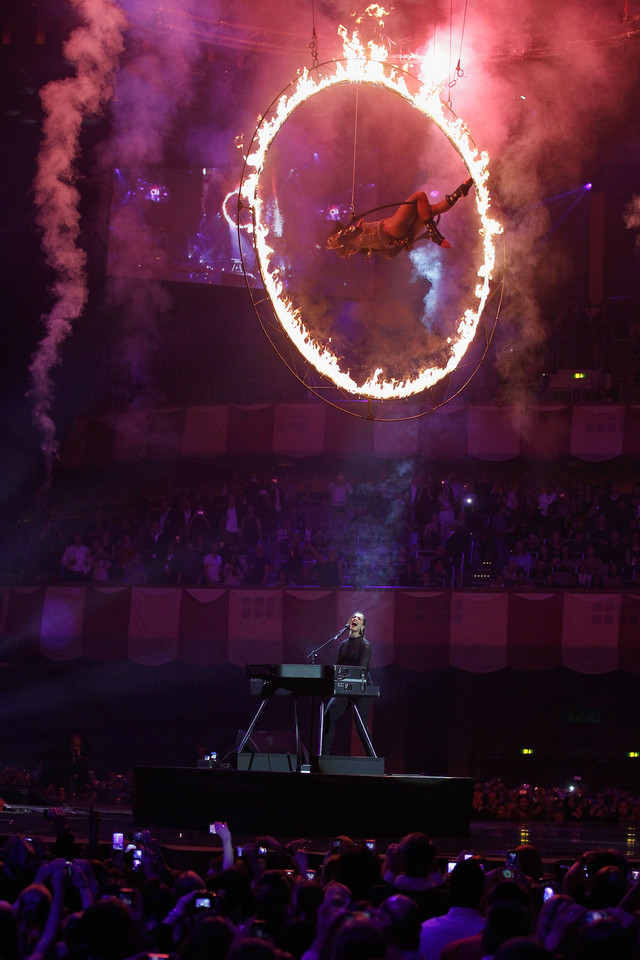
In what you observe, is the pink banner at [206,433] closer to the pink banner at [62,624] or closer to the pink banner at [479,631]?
the pink banner at [62,624]

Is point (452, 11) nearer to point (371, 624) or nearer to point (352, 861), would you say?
point (371, 624)

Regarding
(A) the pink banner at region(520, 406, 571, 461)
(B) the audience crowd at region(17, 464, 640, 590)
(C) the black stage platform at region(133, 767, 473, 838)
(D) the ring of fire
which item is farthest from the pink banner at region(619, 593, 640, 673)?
(C) the black stage platform at region(133, 767, 473, 838)

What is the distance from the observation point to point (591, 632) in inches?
853

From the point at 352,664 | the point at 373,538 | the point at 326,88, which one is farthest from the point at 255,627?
the point at 326,88

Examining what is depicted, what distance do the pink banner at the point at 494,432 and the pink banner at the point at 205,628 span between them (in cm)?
618

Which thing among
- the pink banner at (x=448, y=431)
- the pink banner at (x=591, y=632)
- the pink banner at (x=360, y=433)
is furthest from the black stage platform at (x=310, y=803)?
the pink banner at (x=448, y=431)

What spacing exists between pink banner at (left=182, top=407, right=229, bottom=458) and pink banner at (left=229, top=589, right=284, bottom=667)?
3660 mm

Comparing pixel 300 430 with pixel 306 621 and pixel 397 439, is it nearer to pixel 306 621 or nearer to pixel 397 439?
pixel 397 439

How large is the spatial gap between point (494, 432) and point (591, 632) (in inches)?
189

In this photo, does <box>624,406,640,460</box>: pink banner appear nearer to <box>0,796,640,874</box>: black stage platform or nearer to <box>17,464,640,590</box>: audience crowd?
<box>17,464,640,590</box>: audience crowd

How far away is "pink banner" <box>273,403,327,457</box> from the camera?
2464 centimetres

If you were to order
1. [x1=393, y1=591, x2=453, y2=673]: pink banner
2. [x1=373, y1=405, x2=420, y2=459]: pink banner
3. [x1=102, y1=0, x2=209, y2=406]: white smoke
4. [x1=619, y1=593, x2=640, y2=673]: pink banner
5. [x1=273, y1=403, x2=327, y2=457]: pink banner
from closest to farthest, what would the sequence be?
[x1=102, y1=0, x2=209, y2=406]: white smoke, [x1=619, y1=593, x2=640, y2=673]: pink banner, [x1=393, y1=591, x2=453, y2=673]: pink banner, [x1=373, y1=405, x2=420, y2=459]: pink banner, [x1=273, y1=403, x2=327, y2=457]: pink banner

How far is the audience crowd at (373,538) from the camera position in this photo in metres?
23.1

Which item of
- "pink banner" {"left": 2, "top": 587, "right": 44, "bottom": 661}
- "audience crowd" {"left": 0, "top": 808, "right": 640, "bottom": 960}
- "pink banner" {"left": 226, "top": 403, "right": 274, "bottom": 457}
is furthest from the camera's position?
"pink banner" {"left": 226, "top": 403, "right": 274, "bottom": 457}
